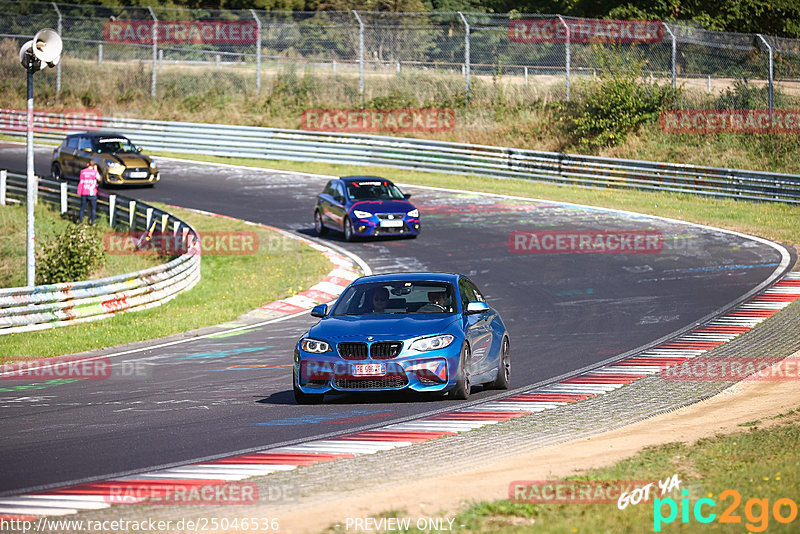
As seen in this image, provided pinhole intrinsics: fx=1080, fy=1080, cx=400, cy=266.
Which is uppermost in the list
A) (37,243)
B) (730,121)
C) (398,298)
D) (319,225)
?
(730,121)

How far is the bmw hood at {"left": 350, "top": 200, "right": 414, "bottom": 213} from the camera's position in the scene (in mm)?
27141

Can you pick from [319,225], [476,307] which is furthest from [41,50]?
[319,225]

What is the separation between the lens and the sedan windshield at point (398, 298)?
12.1m

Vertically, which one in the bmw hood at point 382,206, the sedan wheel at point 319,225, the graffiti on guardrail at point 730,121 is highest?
the graffiti on guardrail at point 730,121

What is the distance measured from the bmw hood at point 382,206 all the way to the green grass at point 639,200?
7178 millimetres

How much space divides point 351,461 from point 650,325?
964cm

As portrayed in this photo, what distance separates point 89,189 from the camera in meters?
29.8

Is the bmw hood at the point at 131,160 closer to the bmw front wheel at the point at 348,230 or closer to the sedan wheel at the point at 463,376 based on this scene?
the bmw front wheel at the point at 348,230

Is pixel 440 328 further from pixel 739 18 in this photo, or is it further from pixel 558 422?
pixel 739 18

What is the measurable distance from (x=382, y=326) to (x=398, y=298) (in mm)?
996

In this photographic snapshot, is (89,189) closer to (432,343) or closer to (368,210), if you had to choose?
(368,210)

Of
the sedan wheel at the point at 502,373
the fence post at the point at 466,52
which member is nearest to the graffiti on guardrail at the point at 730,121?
the fence post at the point at 466,52

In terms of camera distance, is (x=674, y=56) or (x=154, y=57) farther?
(x=154, y=57)

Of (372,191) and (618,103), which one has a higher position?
(618,103)
